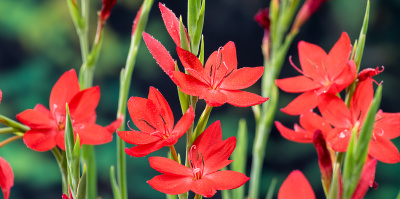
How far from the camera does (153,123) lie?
30 centimetres

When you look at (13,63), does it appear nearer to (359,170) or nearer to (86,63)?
(86,63)

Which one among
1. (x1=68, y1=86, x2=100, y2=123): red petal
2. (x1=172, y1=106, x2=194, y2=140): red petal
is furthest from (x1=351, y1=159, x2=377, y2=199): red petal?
(x1=68, y1=86, x2=100, y2=123): red petal

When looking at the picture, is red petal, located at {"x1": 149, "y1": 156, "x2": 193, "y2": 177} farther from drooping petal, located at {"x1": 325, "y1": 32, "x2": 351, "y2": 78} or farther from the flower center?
drooping petal, located at {"x1": 325, "y1": 32, "x2": 351, "y2": 78}

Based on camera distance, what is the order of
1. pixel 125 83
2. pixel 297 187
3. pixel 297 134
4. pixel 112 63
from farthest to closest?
pixel 112 63 < pixel 125 83 < pixel 297 134 < pixel 297 187

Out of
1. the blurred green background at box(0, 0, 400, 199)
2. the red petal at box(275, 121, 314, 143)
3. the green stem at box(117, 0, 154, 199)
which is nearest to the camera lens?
the red petal at box(275, 121, 314, 143)

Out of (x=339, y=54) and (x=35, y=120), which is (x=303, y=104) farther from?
(x=35, y=120)

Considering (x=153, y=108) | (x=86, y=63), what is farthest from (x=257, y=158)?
(x=153, y=108)

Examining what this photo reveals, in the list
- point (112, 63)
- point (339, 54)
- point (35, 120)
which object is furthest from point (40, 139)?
point (112, 63)

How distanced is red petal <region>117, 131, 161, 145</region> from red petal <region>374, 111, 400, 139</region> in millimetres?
154

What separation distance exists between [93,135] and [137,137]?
0.34ft

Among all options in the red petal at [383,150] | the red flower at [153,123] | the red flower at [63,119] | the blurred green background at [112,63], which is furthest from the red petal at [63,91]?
the blurred green background at [112,63]

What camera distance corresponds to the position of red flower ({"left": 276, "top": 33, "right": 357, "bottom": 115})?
1.05 feet

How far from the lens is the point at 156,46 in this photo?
298 millimetres

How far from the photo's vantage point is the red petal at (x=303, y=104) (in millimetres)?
342
